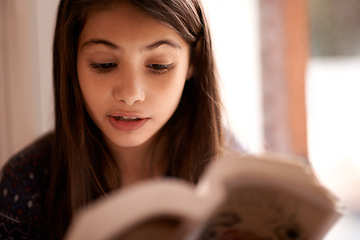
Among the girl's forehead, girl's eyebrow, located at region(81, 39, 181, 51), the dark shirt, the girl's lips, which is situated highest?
the girl's forehead

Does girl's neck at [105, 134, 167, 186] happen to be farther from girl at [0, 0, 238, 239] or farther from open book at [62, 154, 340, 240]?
open book at [62, 154, 340, 240]

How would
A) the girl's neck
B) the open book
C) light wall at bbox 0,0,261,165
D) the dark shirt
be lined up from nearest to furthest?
1. the open book
2. the dark shirt
3. the girl's neck
4. light wall at bbox 0,0,261,165

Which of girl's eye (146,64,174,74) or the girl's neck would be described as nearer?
girl's eye (146,64,174,74)

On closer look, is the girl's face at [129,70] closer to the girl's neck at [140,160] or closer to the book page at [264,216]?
the girl's neck at [140,160]

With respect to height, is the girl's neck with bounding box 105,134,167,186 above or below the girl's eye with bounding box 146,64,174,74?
below

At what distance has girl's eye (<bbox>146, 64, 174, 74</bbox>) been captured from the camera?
73cm

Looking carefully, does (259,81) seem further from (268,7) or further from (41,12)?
(41,12)

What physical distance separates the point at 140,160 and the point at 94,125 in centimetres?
15

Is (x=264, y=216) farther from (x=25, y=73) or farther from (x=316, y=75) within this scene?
(x=316, y=75)

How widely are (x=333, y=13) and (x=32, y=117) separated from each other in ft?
4.51

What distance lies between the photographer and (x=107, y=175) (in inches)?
36.1

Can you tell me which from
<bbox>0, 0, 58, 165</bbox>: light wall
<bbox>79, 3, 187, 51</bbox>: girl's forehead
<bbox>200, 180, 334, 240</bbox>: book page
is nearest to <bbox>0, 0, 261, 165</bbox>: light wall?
<bbox>0, 0, 58, 165</bbox>: light wall

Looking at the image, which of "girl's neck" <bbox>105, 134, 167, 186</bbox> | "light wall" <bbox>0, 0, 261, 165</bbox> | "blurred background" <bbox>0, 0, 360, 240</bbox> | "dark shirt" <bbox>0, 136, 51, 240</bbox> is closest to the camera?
"dark shirt" <bbox>0, 136, 51, 240</bbox>

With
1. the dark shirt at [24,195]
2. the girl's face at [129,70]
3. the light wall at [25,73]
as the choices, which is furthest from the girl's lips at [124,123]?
the light wall at [25,73]
